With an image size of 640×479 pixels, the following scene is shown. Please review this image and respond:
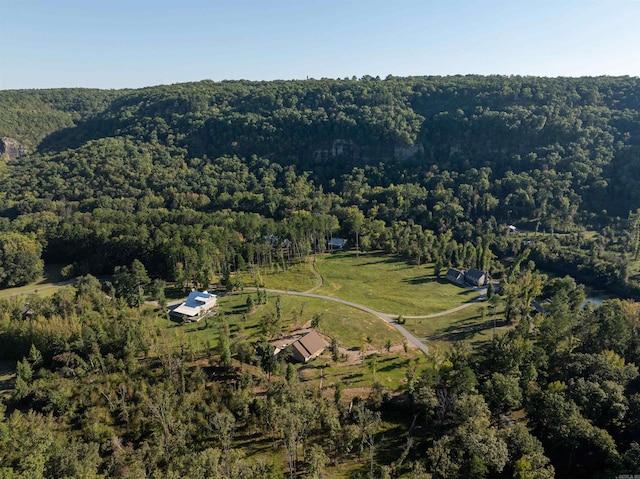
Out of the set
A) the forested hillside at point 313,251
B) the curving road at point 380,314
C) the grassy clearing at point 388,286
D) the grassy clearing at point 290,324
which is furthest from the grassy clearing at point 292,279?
the grassy clearing at point 290,324

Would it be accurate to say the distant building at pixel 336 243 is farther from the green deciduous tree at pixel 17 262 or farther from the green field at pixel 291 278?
the green deciduous tree at pixel 17 262

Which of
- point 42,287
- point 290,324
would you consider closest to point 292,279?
point 290,324

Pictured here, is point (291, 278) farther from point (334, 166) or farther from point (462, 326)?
point (334, 166)

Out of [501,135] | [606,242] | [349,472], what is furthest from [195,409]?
[501,135]

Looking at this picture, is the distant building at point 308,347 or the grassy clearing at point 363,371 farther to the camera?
the distant building at point 308,347

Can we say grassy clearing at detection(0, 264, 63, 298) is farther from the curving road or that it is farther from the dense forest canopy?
the curving road

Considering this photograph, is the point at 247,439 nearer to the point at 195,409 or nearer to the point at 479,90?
the point at 195,409

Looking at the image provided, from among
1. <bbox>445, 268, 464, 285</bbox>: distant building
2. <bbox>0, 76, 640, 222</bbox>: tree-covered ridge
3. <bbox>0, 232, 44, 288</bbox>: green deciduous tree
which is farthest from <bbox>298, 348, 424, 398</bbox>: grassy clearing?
<bbox>0, 76, 640, 222</bbox>: tree-covered ridge
